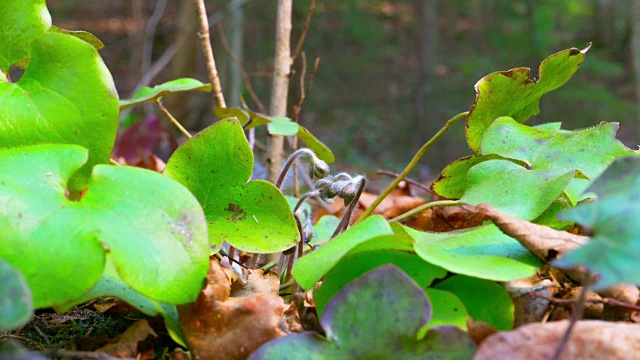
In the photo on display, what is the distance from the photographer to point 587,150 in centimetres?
97

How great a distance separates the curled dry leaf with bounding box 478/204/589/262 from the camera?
71cm

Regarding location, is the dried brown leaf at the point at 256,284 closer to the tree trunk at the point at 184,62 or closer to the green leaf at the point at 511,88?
the green leaf at the point at 511,88

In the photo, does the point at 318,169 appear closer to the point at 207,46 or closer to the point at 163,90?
the point at 163,90

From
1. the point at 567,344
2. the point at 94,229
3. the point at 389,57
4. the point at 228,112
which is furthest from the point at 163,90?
the point at 389,57

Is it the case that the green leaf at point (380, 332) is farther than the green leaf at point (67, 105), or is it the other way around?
the green leaf at point (67, 105)

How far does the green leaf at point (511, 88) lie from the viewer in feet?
3.39

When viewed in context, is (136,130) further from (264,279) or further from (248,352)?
(248,352)

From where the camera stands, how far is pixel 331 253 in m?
0.74

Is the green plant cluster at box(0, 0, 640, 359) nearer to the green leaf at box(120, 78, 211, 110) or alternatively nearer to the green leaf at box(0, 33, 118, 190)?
the green leaf at box(0, 33, 118, 190)

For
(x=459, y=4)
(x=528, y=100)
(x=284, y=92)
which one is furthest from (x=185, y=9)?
(x=528, y=100)

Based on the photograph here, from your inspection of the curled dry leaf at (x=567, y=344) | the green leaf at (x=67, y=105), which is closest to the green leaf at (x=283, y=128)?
the green leaf at (x=67, y=105)

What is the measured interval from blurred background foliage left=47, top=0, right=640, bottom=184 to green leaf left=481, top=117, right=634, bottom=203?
4.90m

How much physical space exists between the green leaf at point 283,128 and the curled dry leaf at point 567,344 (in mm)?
614

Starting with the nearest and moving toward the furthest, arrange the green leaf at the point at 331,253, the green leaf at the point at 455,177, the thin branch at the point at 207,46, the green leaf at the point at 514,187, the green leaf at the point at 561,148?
the green leaf at the point at 331,253
the green leaf at the point at 514,187
the green leaf at the point at 561,148
the green leaf at the point at 455,177
the thin branch at the point at 207,46
